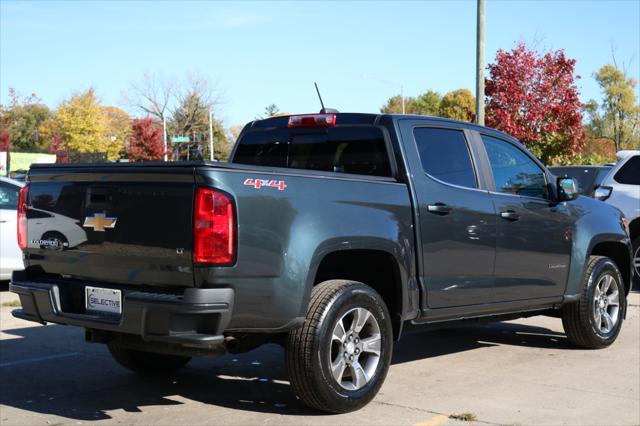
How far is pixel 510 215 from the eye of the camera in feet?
21.3

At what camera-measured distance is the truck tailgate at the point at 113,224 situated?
15.1ft

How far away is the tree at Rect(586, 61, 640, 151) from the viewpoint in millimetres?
46031

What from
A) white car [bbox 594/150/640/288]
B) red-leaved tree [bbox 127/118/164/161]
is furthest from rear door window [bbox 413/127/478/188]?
red-leaved tree [bbox 127/118/164/161]

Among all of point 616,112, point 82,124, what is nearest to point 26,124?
point 82,124

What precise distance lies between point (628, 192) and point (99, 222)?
8762 millimetres

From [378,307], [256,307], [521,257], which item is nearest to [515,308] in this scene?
[521,257]

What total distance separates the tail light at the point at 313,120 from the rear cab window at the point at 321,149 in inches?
2.4

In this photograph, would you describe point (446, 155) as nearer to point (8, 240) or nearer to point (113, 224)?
point (113, 224)

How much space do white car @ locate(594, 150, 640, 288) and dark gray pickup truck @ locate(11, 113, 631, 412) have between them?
491cm

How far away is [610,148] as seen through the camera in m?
52.8

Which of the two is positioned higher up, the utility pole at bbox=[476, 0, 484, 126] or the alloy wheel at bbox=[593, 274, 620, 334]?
the utility pole at bbox=[476, 0, 484, 126]

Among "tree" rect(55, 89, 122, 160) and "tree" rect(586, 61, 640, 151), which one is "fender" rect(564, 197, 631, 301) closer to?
"tree" rect(586, 61, 640, 151)

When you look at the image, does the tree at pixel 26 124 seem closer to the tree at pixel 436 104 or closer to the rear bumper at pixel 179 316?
the tree at pixel 436 104

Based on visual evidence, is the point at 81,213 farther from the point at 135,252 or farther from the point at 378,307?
the point at 378,307
